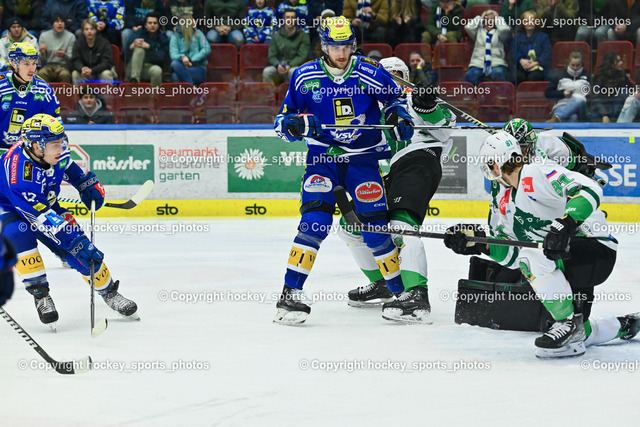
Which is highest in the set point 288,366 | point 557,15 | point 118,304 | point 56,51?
point 557,15

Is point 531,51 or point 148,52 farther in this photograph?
point 148,52

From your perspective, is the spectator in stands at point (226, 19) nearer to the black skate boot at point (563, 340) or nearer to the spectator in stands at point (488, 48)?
the spectator in stands at point (488, 48)

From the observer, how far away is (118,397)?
367 cm

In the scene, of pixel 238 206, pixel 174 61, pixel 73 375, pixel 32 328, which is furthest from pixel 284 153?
pixel 73 375

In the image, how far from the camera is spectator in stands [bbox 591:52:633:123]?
29.9 feet

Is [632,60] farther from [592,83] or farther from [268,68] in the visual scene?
[268,68]

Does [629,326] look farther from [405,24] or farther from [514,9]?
[405,24]

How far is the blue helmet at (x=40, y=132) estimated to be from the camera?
4852mm

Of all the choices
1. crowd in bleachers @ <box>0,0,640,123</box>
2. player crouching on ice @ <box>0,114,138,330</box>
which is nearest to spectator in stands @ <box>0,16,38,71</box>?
crowd in bleachers @ <box>0,0,640,123</box>

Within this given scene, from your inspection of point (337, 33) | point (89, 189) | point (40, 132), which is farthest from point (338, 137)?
point (40, 132)

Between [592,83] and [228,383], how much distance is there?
6431 millimetres

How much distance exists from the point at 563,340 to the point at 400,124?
5.21 feet

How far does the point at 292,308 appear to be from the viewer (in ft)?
16.5

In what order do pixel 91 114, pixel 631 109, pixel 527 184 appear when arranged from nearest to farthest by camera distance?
1. pixel 527 184
2. pixel 631 109
3. pixel 91 114
